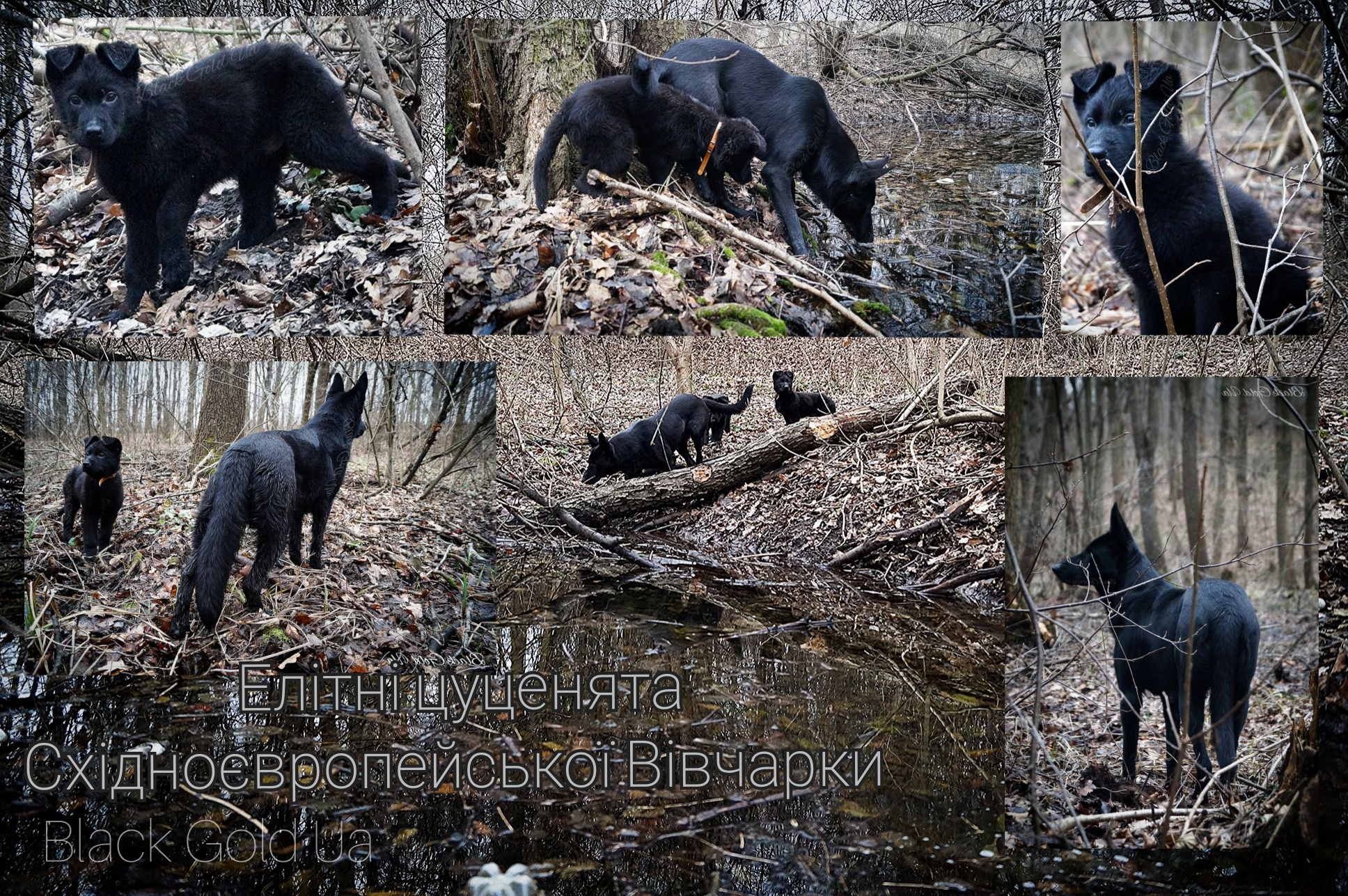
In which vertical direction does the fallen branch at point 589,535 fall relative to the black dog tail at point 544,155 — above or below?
below

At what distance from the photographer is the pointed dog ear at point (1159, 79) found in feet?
14.9

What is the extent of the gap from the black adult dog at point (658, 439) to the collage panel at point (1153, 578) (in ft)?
6.11

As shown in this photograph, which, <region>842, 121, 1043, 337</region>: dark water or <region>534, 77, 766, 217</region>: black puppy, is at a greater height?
<region>534, 77, 766, 217</region>: black puppy

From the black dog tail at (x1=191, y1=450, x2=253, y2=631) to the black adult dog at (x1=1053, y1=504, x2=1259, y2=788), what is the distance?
4228 mm

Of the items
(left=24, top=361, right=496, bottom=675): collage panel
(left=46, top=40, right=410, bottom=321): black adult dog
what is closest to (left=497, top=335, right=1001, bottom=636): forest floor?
(left=24, top=361, right=496, bottom=675): collage panel

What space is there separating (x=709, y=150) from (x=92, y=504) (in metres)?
3.89

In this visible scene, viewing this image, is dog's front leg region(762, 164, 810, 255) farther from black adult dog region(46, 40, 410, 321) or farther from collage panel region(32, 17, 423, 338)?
black adult dog region(46, 40, 410, 321)

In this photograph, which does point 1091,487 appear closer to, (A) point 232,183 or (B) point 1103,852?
(B) point 1103,852

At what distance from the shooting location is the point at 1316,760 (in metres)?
4.60

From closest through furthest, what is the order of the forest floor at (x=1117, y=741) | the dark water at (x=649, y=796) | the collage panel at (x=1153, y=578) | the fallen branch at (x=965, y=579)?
the dark water at (x=649, y=796) → the forest floor at (x=1117, y=741) → the collage panel at (x=1153, y=578) → the fallen branch at (x=965, y=579)

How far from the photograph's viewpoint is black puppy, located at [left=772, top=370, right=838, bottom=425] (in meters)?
5.85

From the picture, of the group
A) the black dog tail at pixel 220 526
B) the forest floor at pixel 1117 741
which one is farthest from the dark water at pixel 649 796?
the black dog tail at pixel 220 526

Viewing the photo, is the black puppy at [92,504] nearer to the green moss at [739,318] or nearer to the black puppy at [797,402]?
the green moss at [739,318]

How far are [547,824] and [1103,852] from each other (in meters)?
2.34
